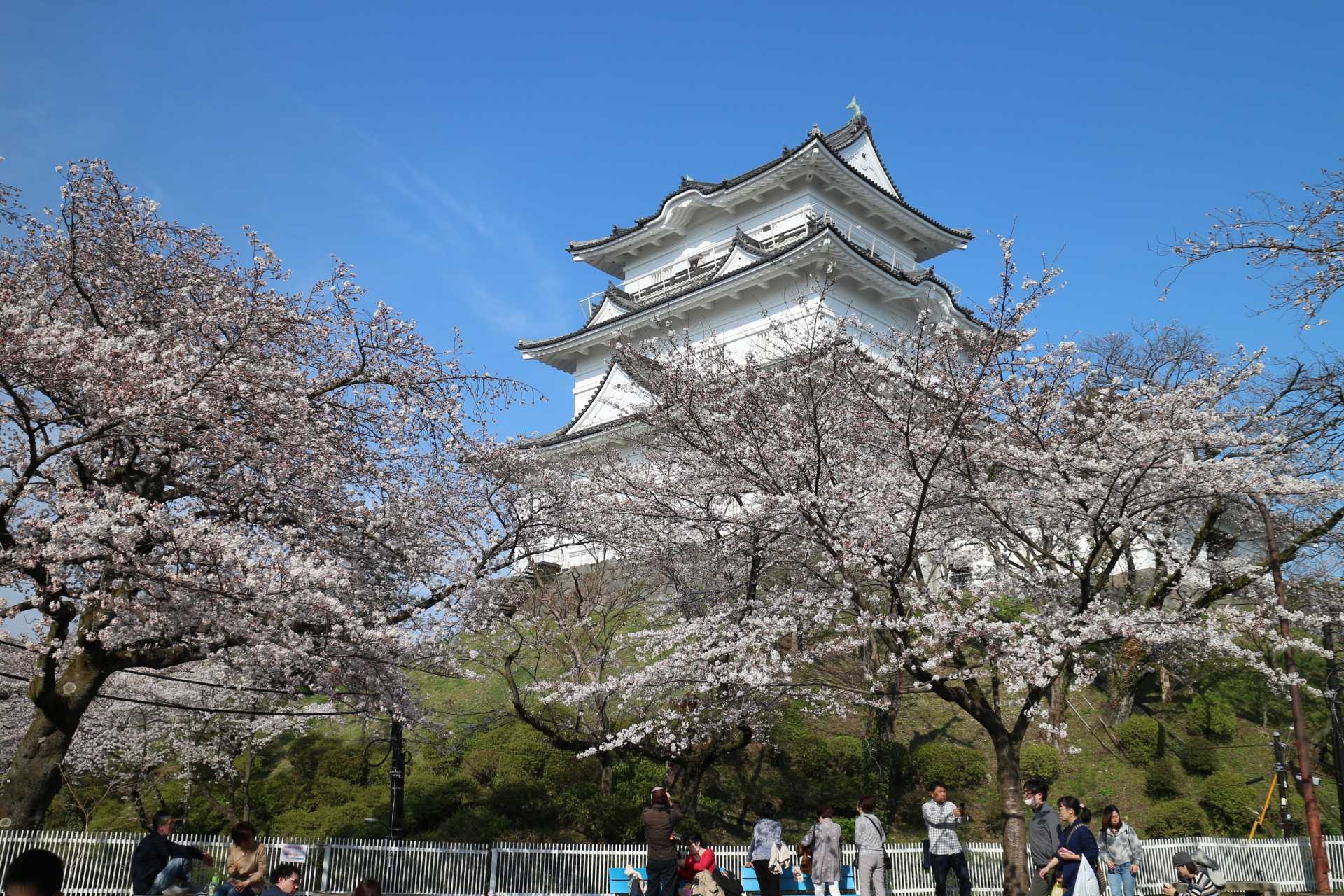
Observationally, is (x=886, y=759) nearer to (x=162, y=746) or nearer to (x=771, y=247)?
(x=162, y=746)

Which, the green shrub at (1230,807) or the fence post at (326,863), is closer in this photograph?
the fence post at (326,863)

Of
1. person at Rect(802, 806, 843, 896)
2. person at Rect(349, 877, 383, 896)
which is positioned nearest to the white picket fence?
person at Rect(802, 806, 843, 896)

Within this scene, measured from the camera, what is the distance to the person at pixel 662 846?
32.0 ft

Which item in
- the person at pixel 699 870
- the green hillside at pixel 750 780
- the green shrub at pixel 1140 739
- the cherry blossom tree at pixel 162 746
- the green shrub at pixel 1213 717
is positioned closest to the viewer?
the person at pixel 699 870

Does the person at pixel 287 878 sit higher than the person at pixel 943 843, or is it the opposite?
the person at pixel 287 878

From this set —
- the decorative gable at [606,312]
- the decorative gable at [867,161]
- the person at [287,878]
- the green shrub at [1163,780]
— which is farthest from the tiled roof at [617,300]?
the person at [287,878]

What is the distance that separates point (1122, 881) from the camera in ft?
38.2

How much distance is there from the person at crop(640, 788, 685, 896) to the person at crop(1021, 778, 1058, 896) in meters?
3.64

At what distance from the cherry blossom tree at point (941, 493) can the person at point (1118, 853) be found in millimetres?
1046

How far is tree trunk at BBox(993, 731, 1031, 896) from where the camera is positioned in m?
11.6

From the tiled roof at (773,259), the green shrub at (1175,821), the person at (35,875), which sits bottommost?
the green shrub at (1175,821)

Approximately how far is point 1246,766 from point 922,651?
15804mm

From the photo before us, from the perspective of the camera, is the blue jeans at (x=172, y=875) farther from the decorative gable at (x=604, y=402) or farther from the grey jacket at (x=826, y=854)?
the decorative gable at (x=604, y=402)

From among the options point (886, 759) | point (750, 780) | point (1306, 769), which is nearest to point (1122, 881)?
point (1306, 769)
